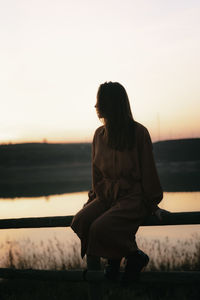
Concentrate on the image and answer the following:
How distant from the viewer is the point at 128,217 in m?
2.89

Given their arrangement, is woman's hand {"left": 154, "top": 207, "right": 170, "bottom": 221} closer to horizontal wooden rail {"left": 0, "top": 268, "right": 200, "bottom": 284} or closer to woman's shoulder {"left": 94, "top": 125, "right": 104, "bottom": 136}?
horizontal wooden rail {"left": 0, "top": 268, "right": 200, "bottom": 284}

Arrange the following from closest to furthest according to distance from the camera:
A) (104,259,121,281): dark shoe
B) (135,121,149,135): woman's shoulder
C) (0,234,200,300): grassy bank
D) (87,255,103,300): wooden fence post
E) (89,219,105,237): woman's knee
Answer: (89,219,105,237): woman's knee < (104,259,121,281): dark shoe < (135,121,149,135): woman's shoulder < (87,255,103,300): wooden fence post < (0,234,200,300): grassy bank

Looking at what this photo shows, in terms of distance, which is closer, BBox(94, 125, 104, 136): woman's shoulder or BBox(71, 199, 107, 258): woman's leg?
BBox(71, 199, 107, 258): woman's leg

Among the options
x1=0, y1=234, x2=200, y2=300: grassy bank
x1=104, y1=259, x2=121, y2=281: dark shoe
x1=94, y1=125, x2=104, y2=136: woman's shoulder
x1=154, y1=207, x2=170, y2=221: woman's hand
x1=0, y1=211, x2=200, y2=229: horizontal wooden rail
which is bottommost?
x1=0, y1=234, x2=200, y2=300: grassy bank

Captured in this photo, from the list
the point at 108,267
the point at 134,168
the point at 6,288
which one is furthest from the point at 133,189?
the point at 6,288

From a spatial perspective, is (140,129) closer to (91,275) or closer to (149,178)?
(149,178)

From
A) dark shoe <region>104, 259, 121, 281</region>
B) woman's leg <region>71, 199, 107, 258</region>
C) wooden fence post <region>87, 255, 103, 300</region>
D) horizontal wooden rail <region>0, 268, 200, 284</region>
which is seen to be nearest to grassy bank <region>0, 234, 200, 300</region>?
horizontal wooden rail <region>0, 268, 200, 284</region>

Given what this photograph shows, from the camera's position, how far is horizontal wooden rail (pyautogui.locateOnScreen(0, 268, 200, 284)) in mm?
2990

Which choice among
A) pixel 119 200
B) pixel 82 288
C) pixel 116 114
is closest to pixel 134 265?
pixel 119 200

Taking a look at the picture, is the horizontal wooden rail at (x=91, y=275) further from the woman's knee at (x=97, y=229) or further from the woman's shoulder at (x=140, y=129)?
the woman's shoulder at (x=140, y=129)

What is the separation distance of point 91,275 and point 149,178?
97 centimetres

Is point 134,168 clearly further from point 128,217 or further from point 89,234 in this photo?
point 89,234

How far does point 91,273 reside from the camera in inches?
126

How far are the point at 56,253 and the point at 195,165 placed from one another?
11086cm
